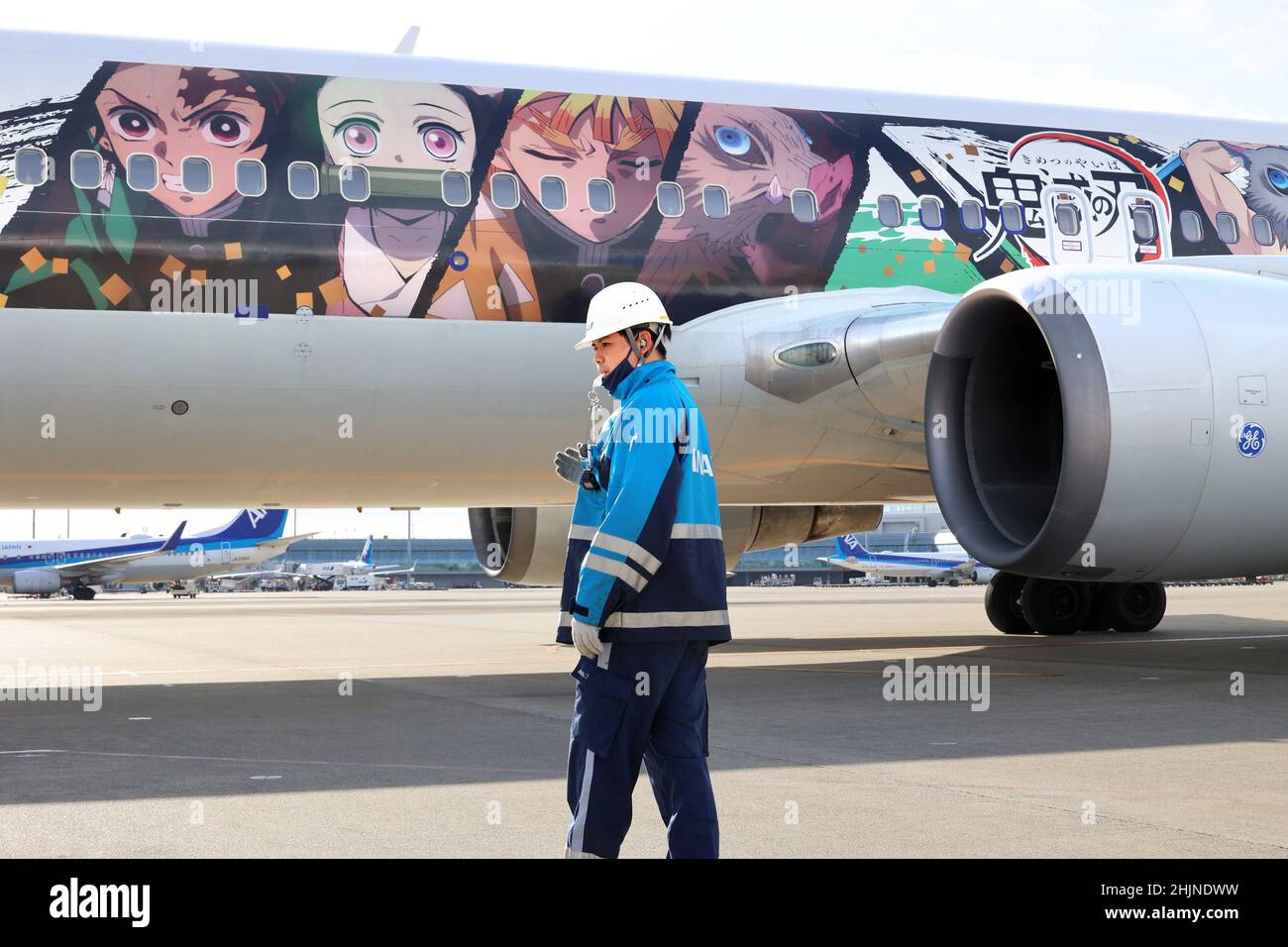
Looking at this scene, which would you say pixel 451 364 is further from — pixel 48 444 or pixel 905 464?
pixel 905 464

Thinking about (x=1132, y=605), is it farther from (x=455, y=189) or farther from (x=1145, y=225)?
(x=455, y=189)

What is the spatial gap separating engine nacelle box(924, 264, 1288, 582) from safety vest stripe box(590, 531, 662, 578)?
4.59 m

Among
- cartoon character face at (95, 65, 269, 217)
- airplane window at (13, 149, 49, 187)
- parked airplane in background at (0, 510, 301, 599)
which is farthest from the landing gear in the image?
parked airplane in background at (0, 510, 301, 599)

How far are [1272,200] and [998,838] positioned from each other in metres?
9.09

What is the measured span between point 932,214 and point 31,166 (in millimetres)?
6466

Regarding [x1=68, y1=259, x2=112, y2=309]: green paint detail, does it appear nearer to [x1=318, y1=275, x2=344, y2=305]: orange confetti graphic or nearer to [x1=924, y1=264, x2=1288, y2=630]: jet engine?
[x1=318, y1=275, x2=344, y2=305]: orange confetti graphic

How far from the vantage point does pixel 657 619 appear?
12.1 ft

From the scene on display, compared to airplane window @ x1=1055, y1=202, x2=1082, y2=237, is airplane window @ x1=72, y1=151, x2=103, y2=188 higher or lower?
airplane window @ x1=1055, y1=202, x2=1082, y2=237

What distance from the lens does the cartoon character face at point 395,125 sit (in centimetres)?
936

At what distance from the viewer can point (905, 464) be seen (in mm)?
10812

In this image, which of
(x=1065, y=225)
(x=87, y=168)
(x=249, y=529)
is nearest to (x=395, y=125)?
(x=87, y=168)

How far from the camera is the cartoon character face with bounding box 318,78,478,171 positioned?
936 cm
